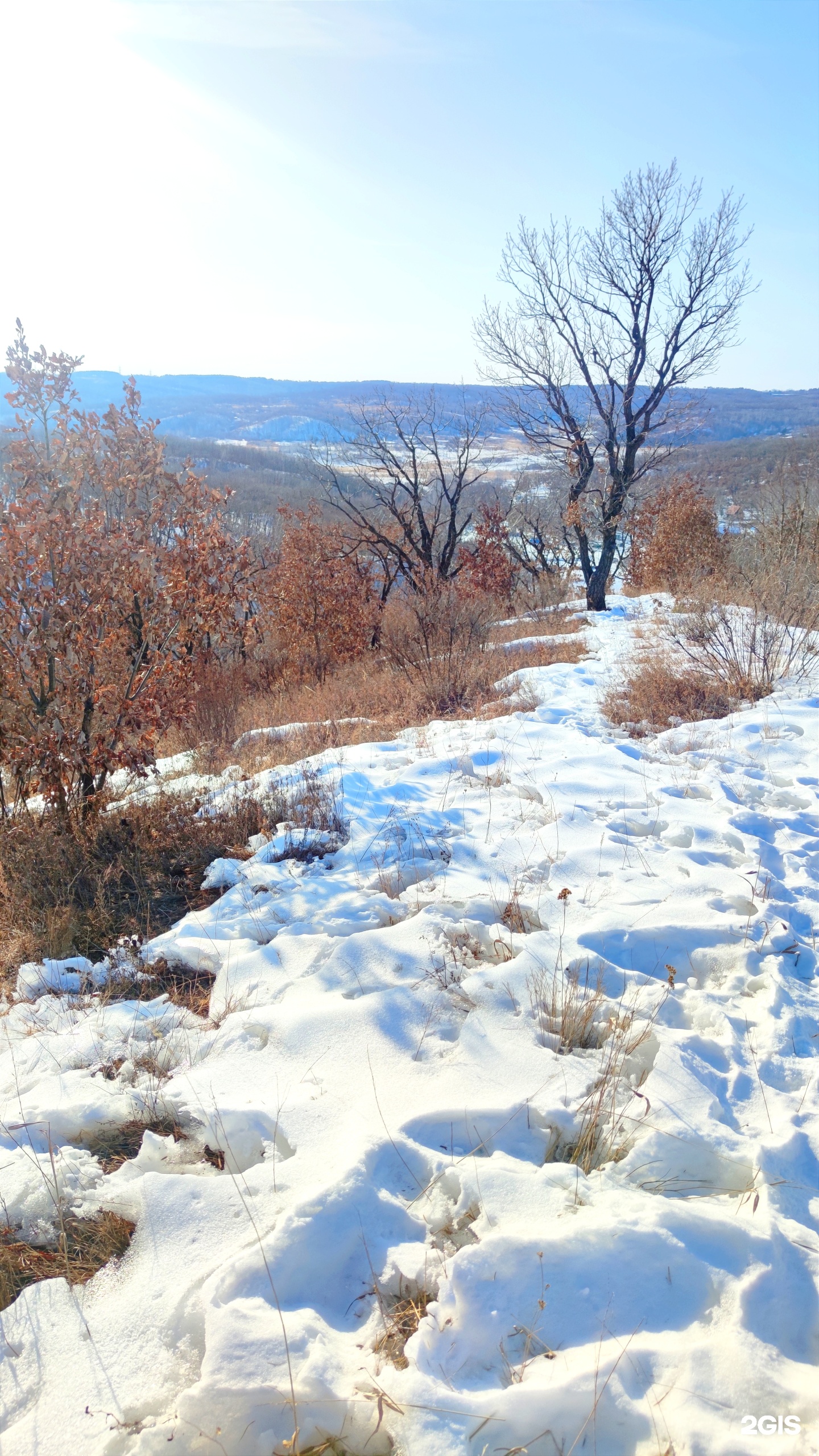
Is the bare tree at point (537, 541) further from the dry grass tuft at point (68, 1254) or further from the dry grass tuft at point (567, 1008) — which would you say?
the dry grass tuft at point (68, 1254)

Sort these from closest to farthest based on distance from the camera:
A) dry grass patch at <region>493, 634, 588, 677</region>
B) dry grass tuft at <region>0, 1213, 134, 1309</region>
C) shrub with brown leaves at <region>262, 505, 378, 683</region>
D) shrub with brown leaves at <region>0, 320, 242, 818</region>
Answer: dry grass tuft at <region>0, 1213, 134, 1309</region> → shrub with brown leaves at <region>0, 320, 242, 818</region> → dry grass patch at <region>493, 634, 588, 677</region> → shrub with brown leaves at <region>262, 505, 378, 683</region>

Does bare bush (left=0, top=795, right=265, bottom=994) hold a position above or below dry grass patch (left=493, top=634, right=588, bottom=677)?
below

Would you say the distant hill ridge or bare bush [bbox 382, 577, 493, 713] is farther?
the distant hill ridge

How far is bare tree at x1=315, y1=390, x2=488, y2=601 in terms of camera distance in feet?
52.1

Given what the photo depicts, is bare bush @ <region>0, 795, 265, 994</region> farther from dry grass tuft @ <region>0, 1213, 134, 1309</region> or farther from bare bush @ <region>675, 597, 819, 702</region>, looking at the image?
bare bush @ <region>675, 597, 819, 702</region>

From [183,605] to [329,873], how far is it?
279cm

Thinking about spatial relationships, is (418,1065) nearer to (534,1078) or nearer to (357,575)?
(534,1078)

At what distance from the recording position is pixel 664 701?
20.6ft

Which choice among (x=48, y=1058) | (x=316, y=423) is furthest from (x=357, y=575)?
(x=316, y=423)

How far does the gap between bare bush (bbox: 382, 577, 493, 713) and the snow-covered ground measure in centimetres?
374

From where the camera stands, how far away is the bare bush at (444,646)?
7355mm

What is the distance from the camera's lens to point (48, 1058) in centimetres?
255

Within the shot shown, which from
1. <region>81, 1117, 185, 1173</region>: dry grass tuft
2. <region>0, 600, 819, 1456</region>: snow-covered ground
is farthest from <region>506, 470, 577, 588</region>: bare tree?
<region>81, 1117, 185, 1173</region>: dry grass tuft

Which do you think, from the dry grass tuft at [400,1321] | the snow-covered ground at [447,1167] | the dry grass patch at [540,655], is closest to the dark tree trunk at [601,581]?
the dry grass patch at [540,655]
